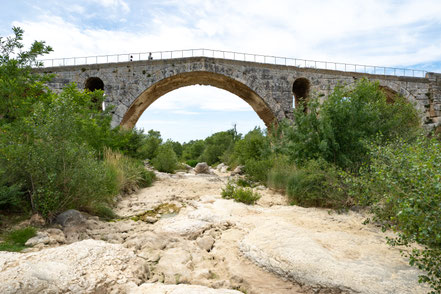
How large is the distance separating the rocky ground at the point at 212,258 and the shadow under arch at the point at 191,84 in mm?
11023

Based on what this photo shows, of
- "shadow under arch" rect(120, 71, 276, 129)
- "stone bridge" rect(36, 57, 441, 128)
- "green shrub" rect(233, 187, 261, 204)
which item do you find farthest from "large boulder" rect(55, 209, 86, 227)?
"shadow under arch" rect(120, 71, 276, 129)

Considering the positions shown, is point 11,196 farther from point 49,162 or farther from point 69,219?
point 69,219

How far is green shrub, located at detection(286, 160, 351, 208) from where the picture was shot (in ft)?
17.6

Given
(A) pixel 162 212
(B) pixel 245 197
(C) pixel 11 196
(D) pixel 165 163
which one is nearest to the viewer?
(C) pixel 11 196

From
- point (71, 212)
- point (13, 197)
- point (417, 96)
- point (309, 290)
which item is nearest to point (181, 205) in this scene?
point (71, 212)

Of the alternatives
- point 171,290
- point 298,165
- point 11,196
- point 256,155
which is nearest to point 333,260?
point 171,290

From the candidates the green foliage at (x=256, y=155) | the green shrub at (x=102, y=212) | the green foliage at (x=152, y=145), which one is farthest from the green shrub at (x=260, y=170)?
the green foliage at (x=152, y=145)

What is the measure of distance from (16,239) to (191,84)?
45.4 ft

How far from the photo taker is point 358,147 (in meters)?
6.14

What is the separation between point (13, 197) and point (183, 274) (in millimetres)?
2902

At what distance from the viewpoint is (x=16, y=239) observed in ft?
10.8

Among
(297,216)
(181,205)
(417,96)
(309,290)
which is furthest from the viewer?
(417,96)

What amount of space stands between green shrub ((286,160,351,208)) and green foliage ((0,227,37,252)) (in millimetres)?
4798

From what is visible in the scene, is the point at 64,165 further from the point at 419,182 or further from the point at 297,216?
the point at 419,182
